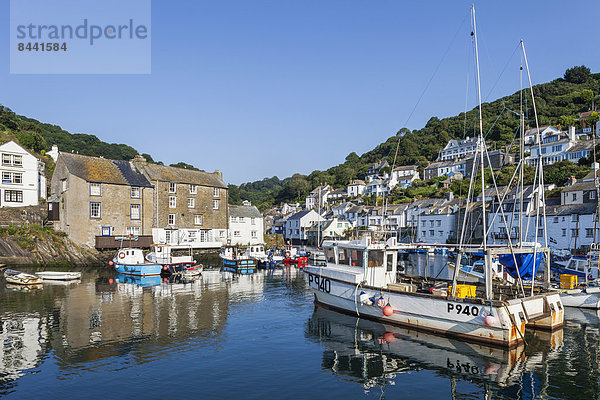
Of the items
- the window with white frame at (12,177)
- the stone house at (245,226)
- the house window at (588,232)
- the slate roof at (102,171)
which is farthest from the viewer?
the stone house at (245,226)

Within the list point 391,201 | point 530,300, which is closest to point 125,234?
point 530,300

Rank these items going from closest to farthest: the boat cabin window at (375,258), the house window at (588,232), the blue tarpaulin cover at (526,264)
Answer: the blue tarpaulin cover at (526,264), the boat cabin window at (375,258), the house window at (588,232)

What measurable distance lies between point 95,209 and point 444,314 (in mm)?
45377

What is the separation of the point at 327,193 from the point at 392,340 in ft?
366

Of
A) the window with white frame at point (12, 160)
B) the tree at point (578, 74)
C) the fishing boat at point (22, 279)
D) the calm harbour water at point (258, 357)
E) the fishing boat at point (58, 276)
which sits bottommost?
the calm harbour water at point (258, 357)

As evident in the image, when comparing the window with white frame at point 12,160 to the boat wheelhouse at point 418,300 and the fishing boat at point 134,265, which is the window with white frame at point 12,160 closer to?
the fishing boat at point 134,265

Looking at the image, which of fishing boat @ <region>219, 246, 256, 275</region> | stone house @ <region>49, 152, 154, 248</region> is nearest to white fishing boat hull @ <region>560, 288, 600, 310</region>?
fishing boat @ <region>219, 246, 256, 275</region>

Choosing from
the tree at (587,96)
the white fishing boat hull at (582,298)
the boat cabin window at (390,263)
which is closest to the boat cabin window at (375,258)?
the boat cabin window at (390,263)

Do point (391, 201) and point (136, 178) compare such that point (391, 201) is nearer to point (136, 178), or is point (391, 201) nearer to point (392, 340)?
point (136, 178)

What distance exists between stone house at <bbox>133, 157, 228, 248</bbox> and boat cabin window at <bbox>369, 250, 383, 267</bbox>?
130 feet

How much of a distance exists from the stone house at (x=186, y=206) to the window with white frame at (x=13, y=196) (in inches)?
593

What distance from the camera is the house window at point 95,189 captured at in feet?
165

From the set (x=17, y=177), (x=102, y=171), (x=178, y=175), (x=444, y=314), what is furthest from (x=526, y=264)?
(x=17, y=177)

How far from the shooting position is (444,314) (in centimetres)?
1823
